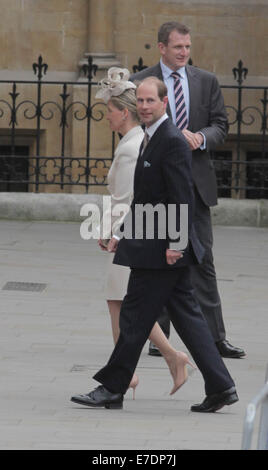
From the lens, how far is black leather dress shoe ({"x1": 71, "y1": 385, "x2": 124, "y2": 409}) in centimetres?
671

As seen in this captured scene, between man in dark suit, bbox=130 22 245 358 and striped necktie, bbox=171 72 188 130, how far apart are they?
0.01 m

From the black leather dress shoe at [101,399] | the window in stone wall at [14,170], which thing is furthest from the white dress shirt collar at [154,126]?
the window in stone wall at [14,170]

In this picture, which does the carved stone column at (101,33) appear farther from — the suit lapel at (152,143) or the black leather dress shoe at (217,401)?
the black leather dress shoe at (217,401)

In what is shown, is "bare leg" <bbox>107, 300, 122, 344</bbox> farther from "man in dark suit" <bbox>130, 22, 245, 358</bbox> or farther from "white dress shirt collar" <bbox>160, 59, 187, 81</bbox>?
"white dress shirt collar" <bbox>160, 59, 187, 81</bbox>

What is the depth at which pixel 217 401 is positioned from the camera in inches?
262

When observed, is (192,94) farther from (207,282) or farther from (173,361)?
(173,361)

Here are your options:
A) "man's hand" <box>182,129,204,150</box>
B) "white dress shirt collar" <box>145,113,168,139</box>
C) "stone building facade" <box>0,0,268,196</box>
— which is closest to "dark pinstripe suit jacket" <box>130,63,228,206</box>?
"man's hand" <box>182,129,204,150</box>

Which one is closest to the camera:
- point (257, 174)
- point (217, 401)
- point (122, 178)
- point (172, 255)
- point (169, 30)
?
point (172, 255)

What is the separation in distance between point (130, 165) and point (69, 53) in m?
8.67

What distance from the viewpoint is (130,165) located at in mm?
7000

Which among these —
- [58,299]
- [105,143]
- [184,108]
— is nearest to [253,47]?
[105,143]

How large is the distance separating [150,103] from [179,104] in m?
1.38

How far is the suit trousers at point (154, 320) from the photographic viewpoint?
6.61 metres

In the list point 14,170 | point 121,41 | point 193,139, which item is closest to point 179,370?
point 193,139
